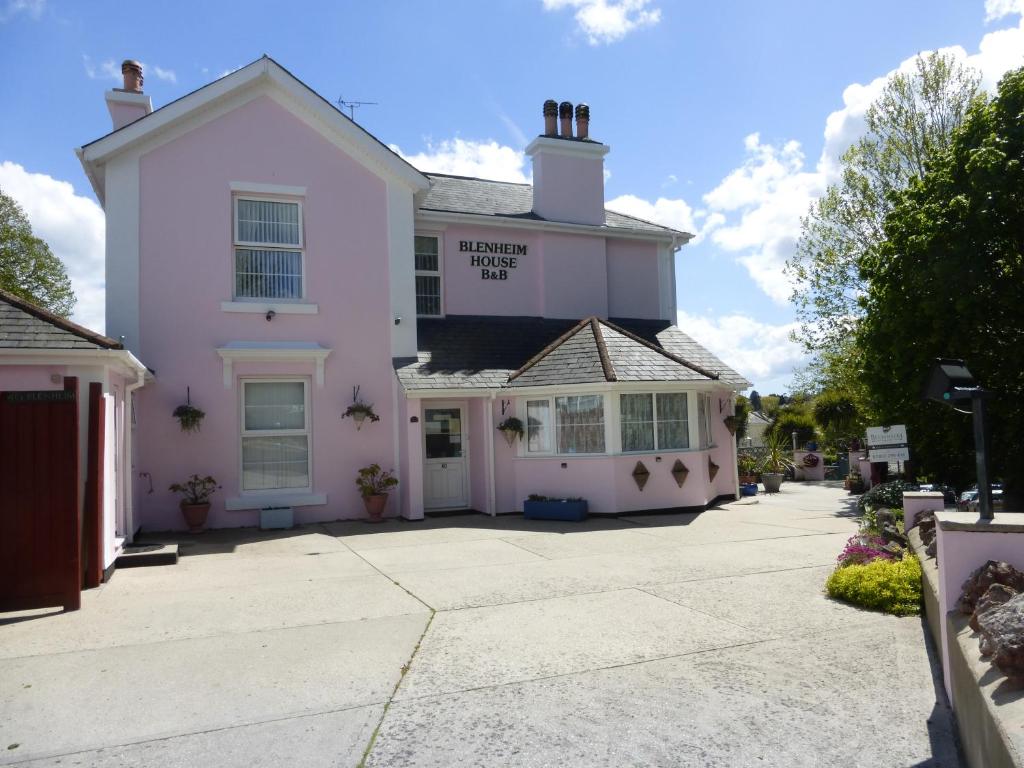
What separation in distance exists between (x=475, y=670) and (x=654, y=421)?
933cm

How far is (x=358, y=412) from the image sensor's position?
43.0 feet

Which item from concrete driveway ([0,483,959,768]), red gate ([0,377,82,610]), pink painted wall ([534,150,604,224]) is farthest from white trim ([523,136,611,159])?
red gate ([0,377,82,610])

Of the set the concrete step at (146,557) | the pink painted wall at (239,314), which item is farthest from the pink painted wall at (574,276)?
the concrete step at (146,557)

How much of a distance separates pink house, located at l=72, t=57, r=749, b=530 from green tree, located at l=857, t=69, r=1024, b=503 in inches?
161

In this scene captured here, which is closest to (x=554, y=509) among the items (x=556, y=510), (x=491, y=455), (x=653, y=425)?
(x=556, y=510)

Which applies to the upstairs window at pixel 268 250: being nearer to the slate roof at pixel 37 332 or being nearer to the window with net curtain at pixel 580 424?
the slate roof at pixel 37 332

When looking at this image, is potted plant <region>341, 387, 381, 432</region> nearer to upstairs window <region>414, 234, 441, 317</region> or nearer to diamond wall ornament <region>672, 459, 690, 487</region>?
upstairs window <region>414, 234, 441, 317</region>

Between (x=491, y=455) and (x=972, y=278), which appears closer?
(x=972, y=278)

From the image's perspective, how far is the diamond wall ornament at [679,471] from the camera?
13961 millimetres

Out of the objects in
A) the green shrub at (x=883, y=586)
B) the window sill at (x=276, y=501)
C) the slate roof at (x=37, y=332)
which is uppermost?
the slate roof at (x=37, y=332)

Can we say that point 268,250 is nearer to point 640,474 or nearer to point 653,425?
point 653,425

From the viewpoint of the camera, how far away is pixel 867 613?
6.47 m

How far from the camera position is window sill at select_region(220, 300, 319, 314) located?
12.9 meters

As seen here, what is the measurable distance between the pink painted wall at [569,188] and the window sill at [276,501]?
8157mm
